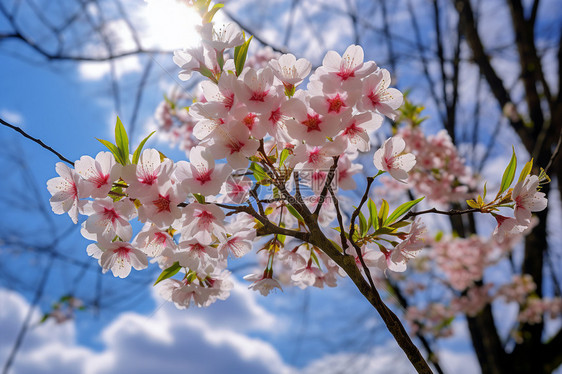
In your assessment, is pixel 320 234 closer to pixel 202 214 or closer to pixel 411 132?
pixel 202 214

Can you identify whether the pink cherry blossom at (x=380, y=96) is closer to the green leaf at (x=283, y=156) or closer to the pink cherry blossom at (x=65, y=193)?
the green leaf at (x=283, y=156)

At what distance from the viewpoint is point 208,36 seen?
75 centimetres

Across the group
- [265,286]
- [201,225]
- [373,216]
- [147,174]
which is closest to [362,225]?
[373,216]

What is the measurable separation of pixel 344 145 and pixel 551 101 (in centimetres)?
352

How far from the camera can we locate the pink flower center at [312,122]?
728 millimetres

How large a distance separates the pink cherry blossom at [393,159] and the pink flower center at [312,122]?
0.16 m

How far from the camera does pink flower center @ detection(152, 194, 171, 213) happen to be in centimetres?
70

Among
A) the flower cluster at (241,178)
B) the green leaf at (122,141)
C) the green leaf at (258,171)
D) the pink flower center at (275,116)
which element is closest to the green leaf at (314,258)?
the flower cluster at (241,178)

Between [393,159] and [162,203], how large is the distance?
47cm

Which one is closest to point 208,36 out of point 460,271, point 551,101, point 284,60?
point 284,60

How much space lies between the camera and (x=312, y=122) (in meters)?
0.73

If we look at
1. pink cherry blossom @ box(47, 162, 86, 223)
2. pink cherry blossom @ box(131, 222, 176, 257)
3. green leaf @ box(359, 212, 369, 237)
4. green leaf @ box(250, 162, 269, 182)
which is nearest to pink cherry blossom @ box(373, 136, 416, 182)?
green leaf @ box(359, 212, 369, 237)

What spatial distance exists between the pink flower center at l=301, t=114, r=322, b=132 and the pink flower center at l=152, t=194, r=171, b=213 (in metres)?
0.28

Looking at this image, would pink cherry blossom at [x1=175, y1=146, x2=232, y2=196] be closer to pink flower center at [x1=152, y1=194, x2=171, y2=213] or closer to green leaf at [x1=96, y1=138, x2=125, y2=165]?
pink flower center at [x1=152, y1=194, x2=171, y2=213]
